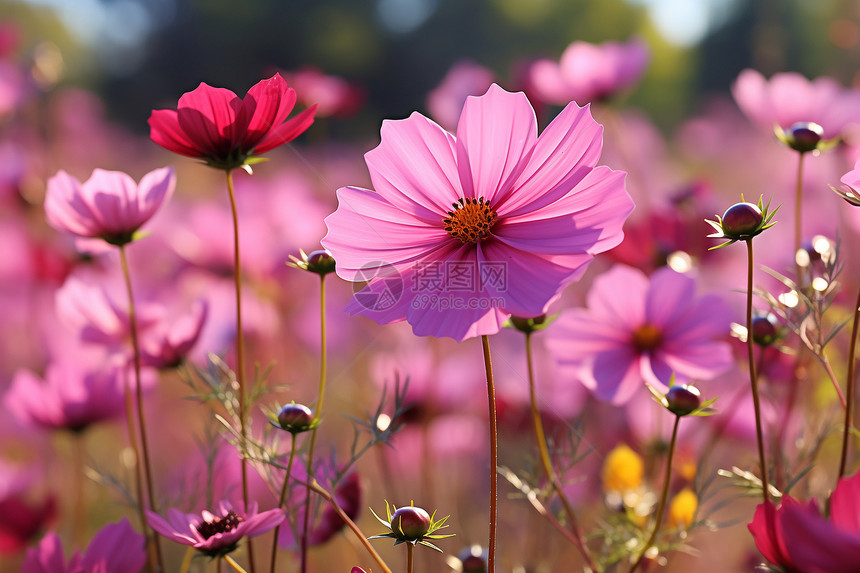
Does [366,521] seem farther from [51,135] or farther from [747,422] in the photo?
[51,135]

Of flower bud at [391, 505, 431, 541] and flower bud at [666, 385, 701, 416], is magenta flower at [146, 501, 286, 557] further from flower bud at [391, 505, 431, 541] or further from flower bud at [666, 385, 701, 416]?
flower bud at [666, 385, 701, 416]

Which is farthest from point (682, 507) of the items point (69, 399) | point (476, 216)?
point (69, 399)

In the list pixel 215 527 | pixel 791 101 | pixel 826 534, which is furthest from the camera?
pixel 791 101

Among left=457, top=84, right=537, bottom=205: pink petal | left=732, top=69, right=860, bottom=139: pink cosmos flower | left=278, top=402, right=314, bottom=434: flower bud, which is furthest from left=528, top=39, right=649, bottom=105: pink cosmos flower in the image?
left=278, top=402, right=314, bottom=434: flower bud

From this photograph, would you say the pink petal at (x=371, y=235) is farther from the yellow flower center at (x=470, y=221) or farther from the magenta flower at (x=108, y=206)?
the magenta flower at (x=108, y=206)

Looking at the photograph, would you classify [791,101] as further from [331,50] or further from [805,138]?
[331,50]

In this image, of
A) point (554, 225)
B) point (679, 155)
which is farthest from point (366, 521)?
point (679, 155)
